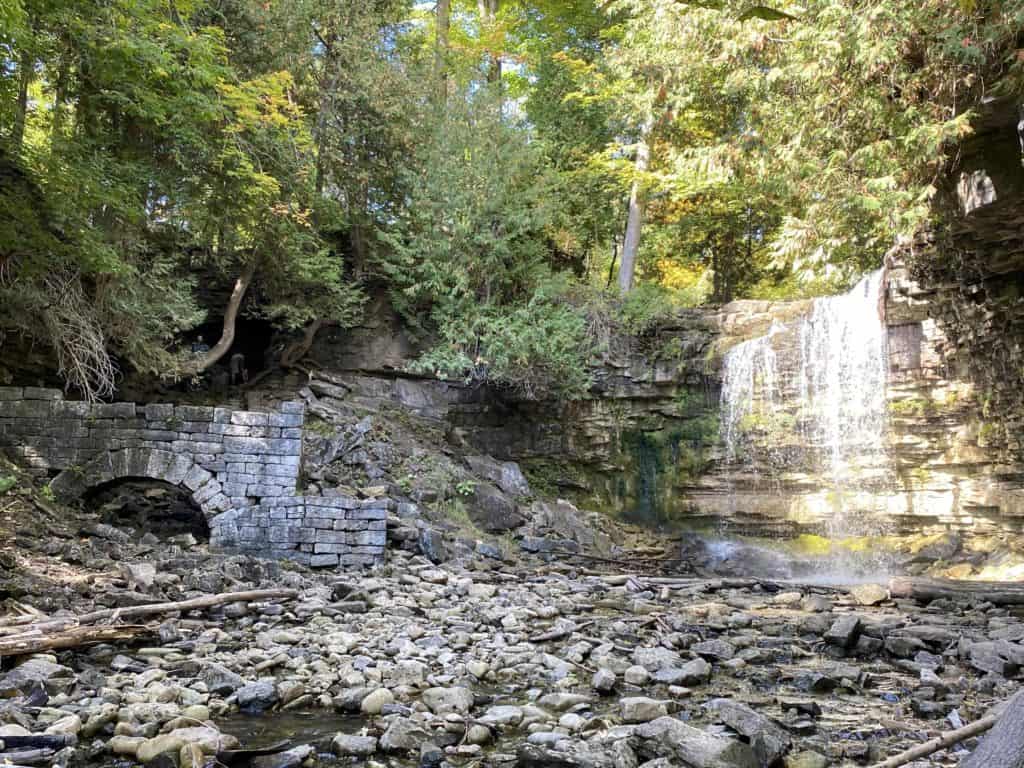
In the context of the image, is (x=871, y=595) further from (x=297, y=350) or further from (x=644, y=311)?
(x=297, y=350)

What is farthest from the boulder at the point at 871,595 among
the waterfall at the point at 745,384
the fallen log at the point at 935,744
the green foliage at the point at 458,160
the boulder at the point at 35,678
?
the boulder at the point at 35,678

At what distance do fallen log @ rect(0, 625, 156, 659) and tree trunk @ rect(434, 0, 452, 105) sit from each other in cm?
1307

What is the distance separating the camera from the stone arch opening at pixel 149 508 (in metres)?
10.4

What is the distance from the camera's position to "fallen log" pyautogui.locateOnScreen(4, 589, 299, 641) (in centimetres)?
550

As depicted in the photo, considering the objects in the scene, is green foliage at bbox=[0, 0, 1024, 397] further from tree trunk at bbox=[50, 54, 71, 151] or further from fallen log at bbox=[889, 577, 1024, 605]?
fallen log at bbox=[889, 577, 1024, 605]

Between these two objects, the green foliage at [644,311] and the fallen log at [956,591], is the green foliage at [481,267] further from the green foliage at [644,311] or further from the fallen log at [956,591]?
the fallen log at [956,591]

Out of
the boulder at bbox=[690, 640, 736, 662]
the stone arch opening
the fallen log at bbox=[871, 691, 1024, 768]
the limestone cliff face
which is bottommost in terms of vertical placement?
the boulder at bbox=[690, 640, 736, 662]

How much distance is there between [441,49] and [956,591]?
15034 millimetres

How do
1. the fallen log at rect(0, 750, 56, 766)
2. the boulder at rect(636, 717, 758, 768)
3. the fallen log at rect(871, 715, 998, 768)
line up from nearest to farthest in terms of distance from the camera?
the fallen log at rect(871, 715, 998, 768)
the fallen log at rect(0, 750, 56, 766)
the boulder at rect(636, 717, 758, 768)

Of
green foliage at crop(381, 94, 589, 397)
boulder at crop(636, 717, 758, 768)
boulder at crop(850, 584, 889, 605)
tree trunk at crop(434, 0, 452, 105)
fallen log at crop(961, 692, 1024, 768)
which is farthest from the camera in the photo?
tree trunk at crop(434, 0, 452, 105)

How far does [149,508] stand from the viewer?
1216 cm

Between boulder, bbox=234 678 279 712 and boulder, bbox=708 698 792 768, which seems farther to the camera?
boulder, bbox=234 678 279 712

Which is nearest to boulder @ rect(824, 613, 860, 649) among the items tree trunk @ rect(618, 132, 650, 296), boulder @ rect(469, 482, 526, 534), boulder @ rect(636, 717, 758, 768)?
boulder @ rect(636, 717, 758, 768)

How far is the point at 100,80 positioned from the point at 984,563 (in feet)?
49.4
